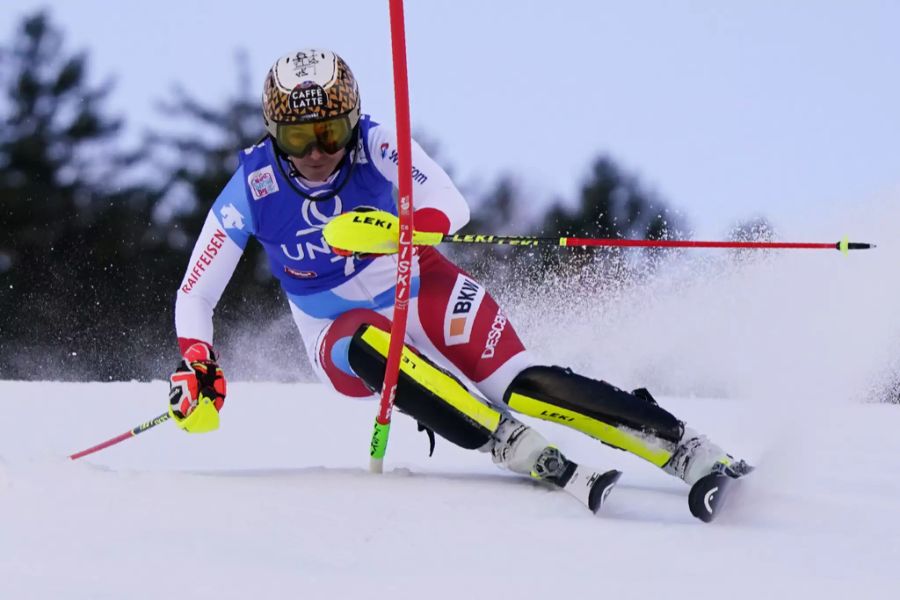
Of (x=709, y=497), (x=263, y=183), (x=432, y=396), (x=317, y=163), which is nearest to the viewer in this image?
(x=709, y=497)

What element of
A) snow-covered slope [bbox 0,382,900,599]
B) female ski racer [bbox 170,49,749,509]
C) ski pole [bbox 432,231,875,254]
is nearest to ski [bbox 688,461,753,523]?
snow-covered slope [bbox 0,382,900,599]

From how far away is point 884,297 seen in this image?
650 cm

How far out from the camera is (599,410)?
3613mm

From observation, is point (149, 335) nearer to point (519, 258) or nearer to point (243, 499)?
point (519, 258)

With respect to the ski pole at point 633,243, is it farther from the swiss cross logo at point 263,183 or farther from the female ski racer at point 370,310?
the swiss cross logo at point 263,183

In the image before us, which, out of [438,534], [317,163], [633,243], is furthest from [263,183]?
[438,534]

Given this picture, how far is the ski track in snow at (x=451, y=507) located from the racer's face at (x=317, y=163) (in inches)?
41.4

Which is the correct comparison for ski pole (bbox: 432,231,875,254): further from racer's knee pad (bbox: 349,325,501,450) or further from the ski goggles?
the ski goggles

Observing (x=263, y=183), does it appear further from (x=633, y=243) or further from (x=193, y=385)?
(x=633, y=243)

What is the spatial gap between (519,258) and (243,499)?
16.8 meters

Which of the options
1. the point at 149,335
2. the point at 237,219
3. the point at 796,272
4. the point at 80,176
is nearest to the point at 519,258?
the point at 149,335

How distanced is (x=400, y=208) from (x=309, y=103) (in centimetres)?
54

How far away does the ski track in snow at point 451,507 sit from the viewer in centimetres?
231

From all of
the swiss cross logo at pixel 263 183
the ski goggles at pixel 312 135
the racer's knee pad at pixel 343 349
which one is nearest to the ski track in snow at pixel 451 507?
the racer's knee pad at pixel 343 349
